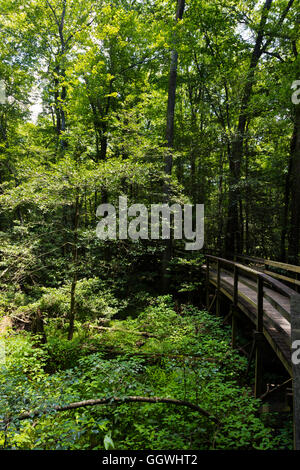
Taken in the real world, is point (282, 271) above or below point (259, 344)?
above

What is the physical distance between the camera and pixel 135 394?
4.12 m

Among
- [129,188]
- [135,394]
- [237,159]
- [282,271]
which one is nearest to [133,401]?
[135,394]

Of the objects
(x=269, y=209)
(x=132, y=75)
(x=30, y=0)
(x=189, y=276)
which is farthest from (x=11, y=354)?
(x=30, y=0)

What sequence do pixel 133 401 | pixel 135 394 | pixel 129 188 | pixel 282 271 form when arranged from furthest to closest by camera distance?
pixel 129 188 → pixel 282 271 → pixel 135 394 → pixel 133 401

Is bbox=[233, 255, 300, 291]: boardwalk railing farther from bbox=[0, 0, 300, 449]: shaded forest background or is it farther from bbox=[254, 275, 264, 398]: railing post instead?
bbox=[0, 0, 300, 449]: shaded forest background

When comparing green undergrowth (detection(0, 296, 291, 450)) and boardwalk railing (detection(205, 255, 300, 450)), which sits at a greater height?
boardwalk railing (detection(205, 255, 300, 450))

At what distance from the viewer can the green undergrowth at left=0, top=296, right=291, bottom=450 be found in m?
3.37

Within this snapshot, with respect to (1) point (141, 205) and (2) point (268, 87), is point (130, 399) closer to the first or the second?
(1) point (141, 205)

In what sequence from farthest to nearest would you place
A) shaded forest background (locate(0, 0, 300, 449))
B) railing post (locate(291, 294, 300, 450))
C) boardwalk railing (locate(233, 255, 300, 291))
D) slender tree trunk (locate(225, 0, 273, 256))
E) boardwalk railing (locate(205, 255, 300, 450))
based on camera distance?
slender tree trunk (locate(225, 0, 273, 256)) < boardwalk railing (locate(233, 255, 300, 291)) < shaded forest background (locate(0, 0, 300, 449)) < boardwalk railing (locate(205, 255, 300, 450)) < railing post (locate(291, 294, 300, 450))

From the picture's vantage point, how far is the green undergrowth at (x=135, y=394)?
3.37m

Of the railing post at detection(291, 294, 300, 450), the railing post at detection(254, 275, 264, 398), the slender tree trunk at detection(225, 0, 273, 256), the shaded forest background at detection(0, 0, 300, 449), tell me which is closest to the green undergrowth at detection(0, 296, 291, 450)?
the shaded forest background at detection(0, 0, 300, 449)

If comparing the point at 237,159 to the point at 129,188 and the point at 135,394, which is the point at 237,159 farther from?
the point at 135,394

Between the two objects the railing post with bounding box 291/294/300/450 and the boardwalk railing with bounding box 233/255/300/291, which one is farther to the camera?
the boardwalk railing with bounding box 233/255/300/291

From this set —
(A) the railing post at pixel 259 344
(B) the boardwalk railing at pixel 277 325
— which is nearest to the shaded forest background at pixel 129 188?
(A) the railing post at pixel 259 344
